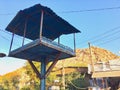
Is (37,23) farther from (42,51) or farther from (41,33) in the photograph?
(41,33)

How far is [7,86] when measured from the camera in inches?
1396

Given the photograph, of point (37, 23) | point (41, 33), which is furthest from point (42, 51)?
point (37, 23)

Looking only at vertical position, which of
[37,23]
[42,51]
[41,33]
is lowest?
[42,51]

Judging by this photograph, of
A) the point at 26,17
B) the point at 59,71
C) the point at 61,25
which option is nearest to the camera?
the point at 26,17

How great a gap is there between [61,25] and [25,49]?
323 cm

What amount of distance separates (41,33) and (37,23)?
89.0 inches

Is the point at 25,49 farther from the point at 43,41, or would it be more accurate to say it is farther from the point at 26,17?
the point at 26,17

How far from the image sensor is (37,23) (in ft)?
46.0

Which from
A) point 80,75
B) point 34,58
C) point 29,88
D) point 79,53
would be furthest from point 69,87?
point 79,53

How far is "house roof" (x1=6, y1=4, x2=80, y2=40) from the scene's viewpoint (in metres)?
12.7

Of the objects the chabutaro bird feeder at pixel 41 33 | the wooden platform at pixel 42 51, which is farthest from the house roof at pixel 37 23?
the wooden platform at pixel 42 51

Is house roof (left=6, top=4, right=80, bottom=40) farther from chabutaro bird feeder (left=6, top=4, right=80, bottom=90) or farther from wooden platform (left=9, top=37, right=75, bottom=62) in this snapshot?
wooden platform (left=9, top=37, right=75, bottom=62)

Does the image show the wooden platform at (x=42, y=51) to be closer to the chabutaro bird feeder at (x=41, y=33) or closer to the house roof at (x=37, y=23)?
the chabutaro bird feeder at (x=41, y=33)

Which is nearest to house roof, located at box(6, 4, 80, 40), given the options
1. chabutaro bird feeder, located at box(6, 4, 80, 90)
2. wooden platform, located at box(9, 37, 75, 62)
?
chabutaro bird feeder, located at box(6, 4, 80, 90)
